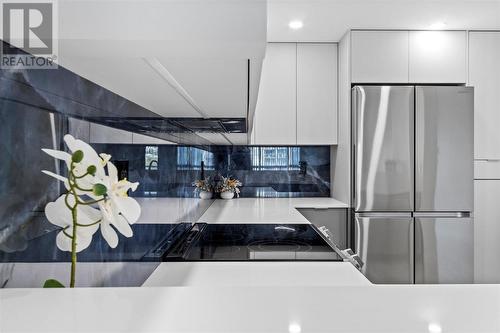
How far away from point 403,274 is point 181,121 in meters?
2.13

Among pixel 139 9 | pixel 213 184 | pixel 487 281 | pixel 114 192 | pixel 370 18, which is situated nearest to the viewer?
pixel 139 9

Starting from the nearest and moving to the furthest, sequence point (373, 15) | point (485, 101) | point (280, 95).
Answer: point (373, 15), point (485, 101), point (280, 95)

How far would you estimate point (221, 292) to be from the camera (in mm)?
448

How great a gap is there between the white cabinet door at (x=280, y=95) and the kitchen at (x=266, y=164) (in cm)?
1

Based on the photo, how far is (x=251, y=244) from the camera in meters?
1.64

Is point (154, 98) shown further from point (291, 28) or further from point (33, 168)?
point (291, 28)

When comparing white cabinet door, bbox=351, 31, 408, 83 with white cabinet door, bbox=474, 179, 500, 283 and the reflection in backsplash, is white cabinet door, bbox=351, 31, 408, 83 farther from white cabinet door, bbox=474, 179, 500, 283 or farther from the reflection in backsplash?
white cabinet door, bbox=474, 179, 500, 283

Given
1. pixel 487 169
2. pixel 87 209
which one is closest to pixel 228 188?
pixel 487 169

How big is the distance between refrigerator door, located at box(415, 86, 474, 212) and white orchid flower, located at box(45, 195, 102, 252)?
8.91ft

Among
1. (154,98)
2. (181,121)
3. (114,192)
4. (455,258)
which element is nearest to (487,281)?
(455,258)

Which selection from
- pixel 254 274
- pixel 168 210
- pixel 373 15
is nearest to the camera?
pixel 254 274

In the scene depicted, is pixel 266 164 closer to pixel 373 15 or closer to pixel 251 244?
pixel 373 15

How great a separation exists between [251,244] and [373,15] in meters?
1.98

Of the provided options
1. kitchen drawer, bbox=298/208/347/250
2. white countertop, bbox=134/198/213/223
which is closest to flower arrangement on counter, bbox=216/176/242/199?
kitchen drawer, bbox=298/208/347/250
